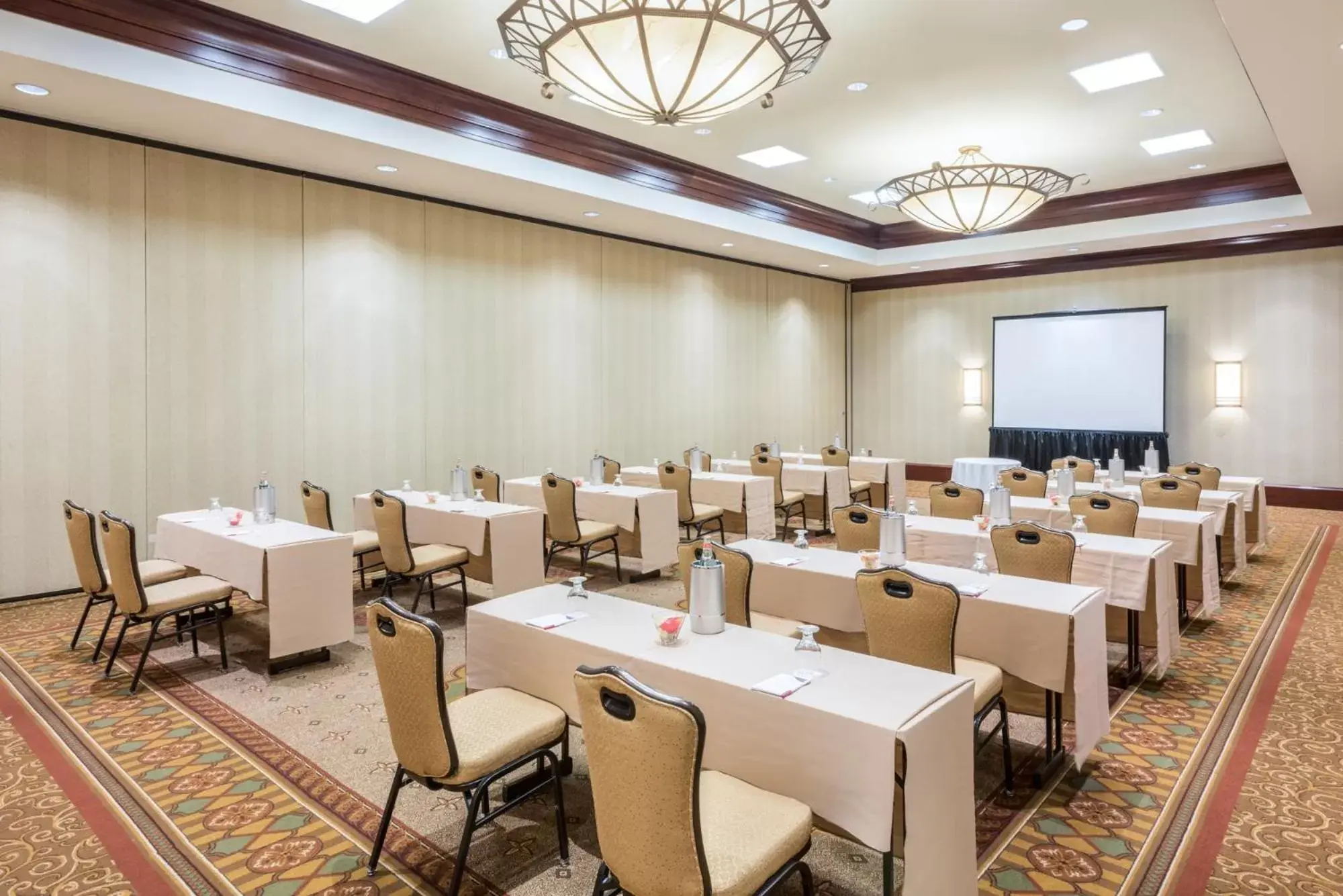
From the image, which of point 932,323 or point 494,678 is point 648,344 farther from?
point 494,678

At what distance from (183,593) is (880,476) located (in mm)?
7614

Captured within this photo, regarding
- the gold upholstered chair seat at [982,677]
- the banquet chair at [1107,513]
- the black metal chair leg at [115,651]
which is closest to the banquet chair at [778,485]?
the banquet chair at [1107,513]

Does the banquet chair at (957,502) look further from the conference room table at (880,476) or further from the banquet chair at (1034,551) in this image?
the conference room table at (880,476)

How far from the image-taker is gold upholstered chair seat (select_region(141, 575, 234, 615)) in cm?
441

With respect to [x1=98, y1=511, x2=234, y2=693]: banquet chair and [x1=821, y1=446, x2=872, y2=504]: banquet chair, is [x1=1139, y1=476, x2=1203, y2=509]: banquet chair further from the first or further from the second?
[x1=98, y1=511, x2=234, y2=693]: banquet chair

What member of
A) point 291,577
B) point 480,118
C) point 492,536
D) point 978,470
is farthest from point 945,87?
point 291,577

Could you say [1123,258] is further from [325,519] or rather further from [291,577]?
[291,577]

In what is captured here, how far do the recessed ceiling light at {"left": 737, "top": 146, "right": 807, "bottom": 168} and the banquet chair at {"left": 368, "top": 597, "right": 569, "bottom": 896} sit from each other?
772 cm

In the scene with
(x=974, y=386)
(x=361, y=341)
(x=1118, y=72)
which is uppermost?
(x=1118, y=72)

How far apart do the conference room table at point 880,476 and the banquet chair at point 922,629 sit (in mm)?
6591

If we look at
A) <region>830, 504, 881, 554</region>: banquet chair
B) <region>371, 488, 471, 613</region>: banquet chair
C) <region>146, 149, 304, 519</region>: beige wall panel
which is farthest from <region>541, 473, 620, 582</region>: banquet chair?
<region>146, 149, 304, 519</region>: beige wall panel

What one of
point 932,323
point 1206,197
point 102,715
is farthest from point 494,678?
point 932,323

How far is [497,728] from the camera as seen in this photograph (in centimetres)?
270

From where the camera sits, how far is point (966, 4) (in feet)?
18.2
